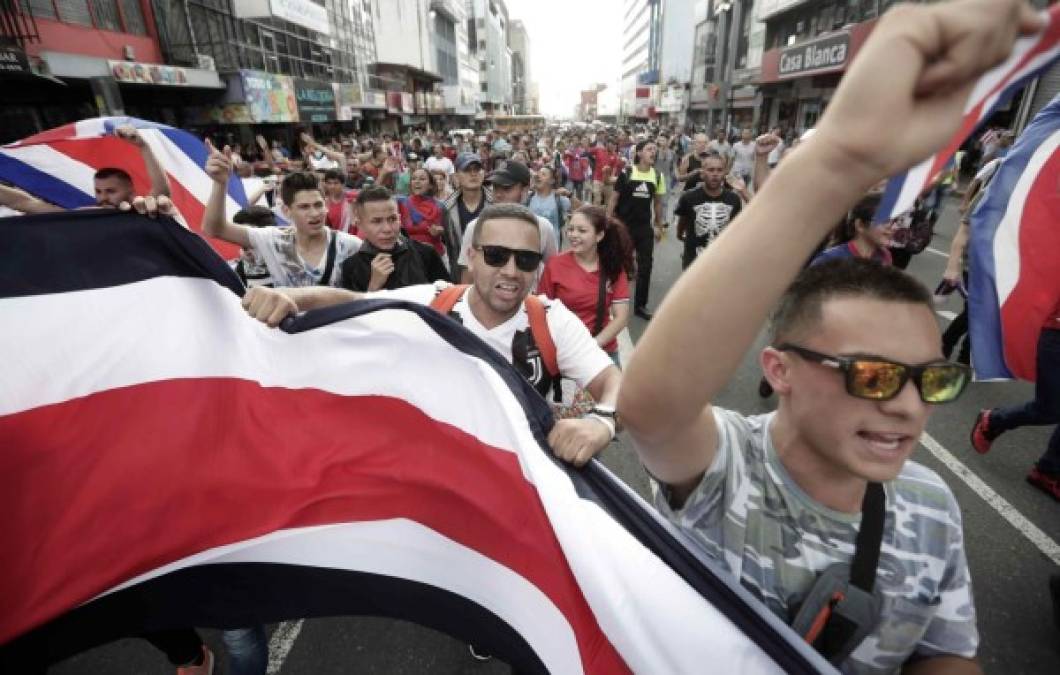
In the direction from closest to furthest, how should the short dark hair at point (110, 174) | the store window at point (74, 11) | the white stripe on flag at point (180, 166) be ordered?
the short dark hair at point (110, 174)
the white stripe on flag at point (180, 166)
the store window at point (74, 11)

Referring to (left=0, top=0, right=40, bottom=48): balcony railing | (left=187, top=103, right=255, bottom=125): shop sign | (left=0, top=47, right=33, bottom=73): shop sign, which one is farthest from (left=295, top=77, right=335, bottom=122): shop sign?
(left=0, top=47, right=33, bottom=73): shop sign

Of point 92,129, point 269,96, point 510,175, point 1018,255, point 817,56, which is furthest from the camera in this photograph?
point 817,56

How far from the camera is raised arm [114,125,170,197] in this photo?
3.22 meters

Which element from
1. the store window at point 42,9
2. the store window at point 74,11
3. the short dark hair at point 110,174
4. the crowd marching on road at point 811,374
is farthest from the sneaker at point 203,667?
the store window at point 74,11

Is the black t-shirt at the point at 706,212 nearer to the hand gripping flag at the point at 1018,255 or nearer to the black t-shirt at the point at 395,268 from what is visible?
the hand gripping flag at the point at 1018,255

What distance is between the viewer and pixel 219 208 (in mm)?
3561

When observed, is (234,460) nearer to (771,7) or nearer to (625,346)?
(625,346)

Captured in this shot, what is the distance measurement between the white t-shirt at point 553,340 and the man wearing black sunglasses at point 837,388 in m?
1.00

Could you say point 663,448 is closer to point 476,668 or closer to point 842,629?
point 842,629

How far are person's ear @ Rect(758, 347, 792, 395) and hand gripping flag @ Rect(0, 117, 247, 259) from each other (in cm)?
453

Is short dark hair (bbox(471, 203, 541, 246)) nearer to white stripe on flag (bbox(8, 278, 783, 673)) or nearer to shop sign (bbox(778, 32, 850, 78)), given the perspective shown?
white stripe on flag (bbox(8, 278, 783, 673))

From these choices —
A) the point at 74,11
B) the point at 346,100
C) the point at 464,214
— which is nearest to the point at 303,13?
the point at 346,100

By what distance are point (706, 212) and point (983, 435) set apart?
3209 mm

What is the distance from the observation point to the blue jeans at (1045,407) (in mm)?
2988
